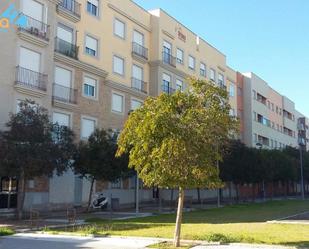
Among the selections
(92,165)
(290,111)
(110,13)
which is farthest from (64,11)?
(290,111)

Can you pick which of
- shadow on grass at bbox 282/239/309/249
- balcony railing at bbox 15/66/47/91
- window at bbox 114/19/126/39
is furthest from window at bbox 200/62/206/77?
shadow on grass at bbox 282/239/309/249

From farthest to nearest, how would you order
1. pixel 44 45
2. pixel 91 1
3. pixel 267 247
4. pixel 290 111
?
pixel 290 111 → pixel 91 1 → pixel 44 45 → pixel 267 247

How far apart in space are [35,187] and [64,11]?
12.4 metres

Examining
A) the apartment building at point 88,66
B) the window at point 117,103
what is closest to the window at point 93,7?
the apartment building at point 88,66

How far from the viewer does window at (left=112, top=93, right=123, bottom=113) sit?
41.0 m

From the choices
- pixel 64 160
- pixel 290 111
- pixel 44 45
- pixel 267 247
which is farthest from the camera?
pixel 290 111

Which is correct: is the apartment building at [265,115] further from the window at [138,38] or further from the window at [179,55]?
the window at [138,38]

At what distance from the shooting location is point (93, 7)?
128ft

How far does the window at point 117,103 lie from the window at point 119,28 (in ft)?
17.2

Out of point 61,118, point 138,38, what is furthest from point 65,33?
point 138,38

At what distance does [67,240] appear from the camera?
15961mm

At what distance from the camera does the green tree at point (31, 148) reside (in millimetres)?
23047

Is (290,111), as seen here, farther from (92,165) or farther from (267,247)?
(267,247)

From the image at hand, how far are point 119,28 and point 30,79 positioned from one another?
13.5 metres
